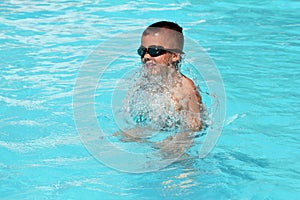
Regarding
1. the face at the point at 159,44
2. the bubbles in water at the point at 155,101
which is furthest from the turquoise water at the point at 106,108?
the face at the point at 159,44

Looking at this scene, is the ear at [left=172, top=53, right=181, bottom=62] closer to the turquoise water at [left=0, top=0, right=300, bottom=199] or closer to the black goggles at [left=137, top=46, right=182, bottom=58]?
the black goggles at [left=137, top=46, right=182, bottom=58]

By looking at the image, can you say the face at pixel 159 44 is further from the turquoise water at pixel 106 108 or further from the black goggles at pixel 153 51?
the turquoise water at pixel 106 108

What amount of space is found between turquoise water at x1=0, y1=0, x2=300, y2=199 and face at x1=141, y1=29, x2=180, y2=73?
68 centimetres

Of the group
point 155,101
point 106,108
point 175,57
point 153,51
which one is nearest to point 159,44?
point 153,51

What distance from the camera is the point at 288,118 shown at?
5.23 meters

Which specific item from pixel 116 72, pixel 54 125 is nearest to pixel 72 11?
pixel 116 72

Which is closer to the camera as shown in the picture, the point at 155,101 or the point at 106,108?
the point at 155,101

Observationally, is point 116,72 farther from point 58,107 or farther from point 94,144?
point 94,144

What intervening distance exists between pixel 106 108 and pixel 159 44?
5.42ft

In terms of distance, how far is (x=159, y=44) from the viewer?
4055mm

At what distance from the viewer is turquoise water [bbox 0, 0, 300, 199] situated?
3.92m

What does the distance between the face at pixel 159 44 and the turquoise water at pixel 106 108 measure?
681mm

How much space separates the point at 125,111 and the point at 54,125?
882 millimetres

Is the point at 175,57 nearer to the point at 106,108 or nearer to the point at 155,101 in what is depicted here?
the point at 155,101
